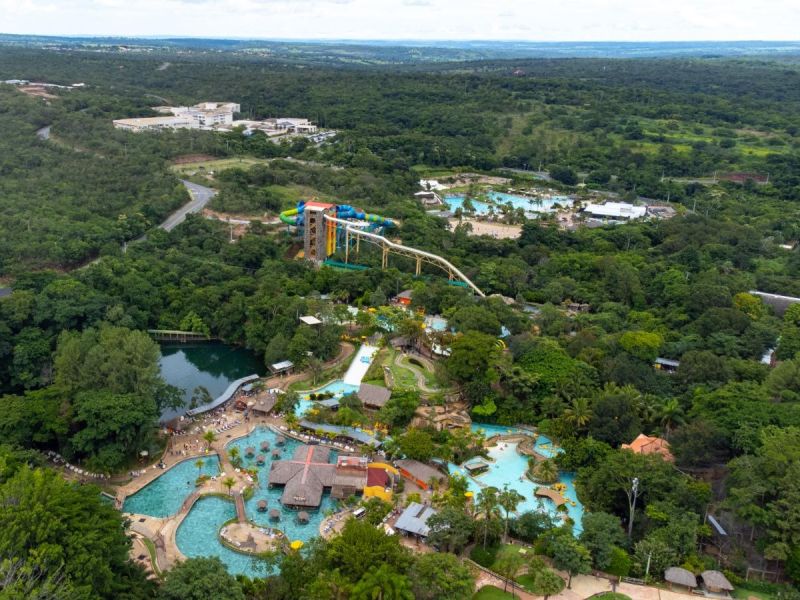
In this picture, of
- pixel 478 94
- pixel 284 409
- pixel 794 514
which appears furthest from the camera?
pixel 478 94

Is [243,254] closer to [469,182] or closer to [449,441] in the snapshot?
[449,441]

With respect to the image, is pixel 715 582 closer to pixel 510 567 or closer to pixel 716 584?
pixel 716 584

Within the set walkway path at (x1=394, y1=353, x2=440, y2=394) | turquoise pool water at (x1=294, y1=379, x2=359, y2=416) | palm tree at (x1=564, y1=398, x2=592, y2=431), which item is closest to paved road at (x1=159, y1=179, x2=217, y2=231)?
turquoise pool water at (x1=294, y1=379, x2=359, y2=416)

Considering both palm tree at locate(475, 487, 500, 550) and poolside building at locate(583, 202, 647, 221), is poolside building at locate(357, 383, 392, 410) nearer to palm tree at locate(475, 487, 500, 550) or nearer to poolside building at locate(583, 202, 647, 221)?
palm tree at locate(475, 487, 500, 550)

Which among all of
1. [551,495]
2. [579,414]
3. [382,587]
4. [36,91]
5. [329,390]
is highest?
[36,91]

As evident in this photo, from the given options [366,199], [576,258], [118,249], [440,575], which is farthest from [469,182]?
[440,575]

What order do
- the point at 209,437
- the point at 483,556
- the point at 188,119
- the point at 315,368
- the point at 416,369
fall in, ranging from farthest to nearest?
the point at 188,119 < the point at 416,369 < the point at 315,368 < the point at 209,437 < the point at 483,556

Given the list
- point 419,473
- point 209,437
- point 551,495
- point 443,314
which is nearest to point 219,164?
point 443,314
